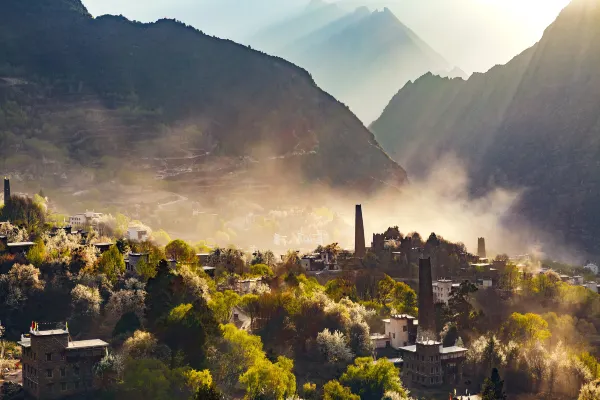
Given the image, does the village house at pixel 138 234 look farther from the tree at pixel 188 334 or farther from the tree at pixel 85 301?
the tree at pixel 188 334

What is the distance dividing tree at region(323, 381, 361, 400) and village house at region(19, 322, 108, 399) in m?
18.6

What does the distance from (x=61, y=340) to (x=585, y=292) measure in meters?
85.2

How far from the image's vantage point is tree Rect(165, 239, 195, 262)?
131 m

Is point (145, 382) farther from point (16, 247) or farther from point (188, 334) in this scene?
point (16, 247)

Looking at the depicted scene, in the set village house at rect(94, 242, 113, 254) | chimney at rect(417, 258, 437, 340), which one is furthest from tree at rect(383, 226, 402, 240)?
village house at rect(94, 242, 113, 254)

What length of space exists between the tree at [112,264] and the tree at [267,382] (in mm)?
28709

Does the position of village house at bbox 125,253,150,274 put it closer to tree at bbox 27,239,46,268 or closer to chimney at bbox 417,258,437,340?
tree at bbox 27,239,46,268

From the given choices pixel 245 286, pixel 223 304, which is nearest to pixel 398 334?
pixel 245 286

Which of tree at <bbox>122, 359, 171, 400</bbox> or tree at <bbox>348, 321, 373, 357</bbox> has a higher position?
tree at <bbox>348, 321, 373, 357</bbox>

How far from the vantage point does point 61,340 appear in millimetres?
83562

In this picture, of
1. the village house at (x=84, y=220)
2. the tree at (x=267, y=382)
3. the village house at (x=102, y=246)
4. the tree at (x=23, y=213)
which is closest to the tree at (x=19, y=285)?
the village house at (x=102, y=246)

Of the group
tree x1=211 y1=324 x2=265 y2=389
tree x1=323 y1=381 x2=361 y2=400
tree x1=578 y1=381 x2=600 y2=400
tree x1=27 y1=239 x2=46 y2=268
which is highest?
tree x1=27 y1=239 x2=46 y2=268

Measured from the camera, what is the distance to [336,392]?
288ft

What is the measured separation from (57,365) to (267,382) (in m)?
16.6
